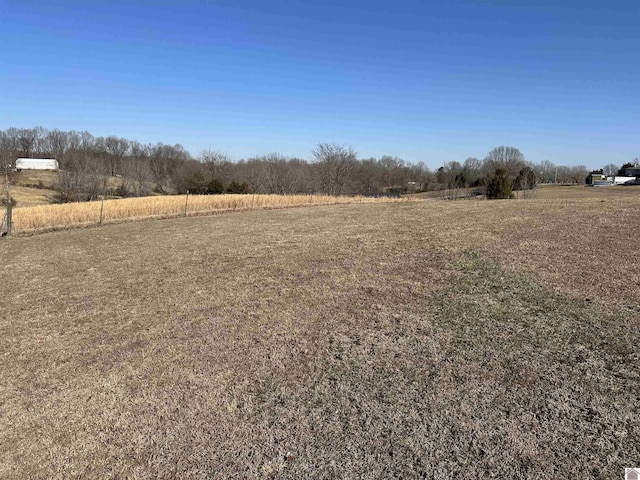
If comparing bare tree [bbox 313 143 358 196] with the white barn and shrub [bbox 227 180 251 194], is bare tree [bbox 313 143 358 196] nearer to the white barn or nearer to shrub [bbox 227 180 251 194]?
shrub [bbox 227 180 251 194]

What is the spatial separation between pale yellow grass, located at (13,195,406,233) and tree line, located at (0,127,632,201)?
1396 cm

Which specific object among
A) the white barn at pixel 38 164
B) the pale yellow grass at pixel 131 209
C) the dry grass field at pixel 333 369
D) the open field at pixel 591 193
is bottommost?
the dry grass field at pixel 333 369

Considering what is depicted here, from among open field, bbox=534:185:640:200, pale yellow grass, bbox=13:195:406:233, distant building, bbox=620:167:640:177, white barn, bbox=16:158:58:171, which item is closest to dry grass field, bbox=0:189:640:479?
pale yellow grass, bbox=13:195:406:233

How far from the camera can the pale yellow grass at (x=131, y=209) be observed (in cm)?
1538

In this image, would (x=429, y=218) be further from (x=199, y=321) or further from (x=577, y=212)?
(x=199, y=321)

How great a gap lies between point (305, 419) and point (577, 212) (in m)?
12.4

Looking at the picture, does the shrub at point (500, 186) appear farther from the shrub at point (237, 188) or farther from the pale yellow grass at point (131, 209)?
the shrub at point (237, 188)

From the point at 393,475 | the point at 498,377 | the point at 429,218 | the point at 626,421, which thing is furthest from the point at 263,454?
the point at 429,218

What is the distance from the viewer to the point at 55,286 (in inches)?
268

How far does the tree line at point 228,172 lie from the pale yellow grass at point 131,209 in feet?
45.8

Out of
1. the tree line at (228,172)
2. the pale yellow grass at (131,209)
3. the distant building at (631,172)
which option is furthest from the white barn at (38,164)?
the distant building at (631,172)

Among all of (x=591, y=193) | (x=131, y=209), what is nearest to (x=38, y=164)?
(x=131, y=209)

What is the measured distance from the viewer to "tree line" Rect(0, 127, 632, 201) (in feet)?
142

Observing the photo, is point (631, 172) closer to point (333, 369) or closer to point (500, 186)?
point (500, 186)
